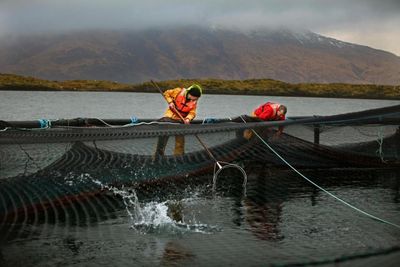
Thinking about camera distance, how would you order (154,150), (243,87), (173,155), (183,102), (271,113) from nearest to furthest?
1. (154,150)
2. (173,155)
3. (183,102)
4. (271,113)
5. (243,87)

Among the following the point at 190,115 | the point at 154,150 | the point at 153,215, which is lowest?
the point at 153,215

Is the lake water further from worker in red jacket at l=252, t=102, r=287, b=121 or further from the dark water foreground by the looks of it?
worker in red jacket at l=252, t=102, r=287, b=121

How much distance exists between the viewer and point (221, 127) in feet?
35.7

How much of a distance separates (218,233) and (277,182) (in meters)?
5.08

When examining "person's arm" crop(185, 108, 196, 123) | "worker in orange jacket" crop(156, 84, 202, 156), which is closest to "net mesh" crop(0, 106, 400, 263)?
"person's arm" crop(185, 108, 196, 123)

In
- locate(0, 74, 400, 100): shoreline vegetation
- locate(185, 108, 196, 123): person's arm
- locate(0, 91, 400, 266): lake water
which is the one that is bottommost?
locate(0, 91, 400, 266): lake water

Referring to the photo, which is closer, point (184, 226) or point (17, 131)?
point (17, 131)

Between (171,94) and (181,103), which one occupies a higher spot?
(171,94)

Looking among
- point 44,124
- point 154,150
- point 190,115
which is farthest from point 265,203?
point 44,124

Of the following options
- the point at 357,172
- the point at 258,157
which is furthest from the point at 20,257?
the point at 357,172

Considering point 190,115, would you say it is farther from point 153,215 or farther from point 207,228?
point 207,228

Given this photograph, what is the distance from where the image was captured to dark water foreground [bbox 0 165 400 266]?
7.83 m

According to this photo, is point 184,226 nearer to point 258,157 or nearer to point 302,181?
point 258,157

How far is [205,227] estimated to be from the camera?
31.3 ft
